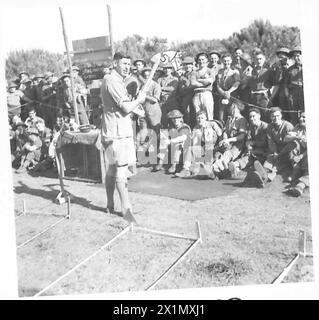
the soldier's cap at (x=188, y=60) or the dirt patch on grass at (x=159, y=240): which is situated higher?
the soldier's cap at (x=188, y=60)

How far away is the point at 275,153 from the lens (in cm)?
433

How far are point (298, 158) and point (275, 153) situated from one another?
196mm

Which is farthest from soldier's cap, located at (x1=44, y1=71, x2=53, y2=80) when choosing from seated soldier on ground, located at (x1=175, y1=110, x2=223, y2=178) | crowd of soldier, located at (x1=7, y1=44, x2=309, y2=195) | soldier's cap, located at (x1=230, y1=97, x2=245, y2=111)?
soldier's cap, located at (x1=230, y1=97, x2=245, y2=111)

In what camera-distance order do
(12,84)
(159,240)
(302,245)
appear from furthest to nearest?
1. (12,84)
2. (159,240)
3. (302,245)

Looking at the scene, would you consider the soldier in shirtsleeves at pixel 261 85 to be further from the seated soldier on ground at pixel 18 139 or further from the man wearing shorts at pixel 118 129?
the seated soldier on ground at pixel 18 139

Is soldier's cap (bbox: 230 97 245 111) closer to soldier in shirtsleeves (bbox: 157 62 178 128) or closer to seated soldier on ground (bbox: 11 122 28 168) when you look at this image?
soldier in shirtsleeves (bbox: 157 62 178 128)

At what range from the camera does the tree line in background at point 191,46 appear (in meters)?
4.39

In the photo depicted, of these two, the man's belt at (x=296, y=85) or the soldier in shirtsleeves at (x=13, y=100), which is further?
the soldier in shirtsleeves at (x=13, y=100)

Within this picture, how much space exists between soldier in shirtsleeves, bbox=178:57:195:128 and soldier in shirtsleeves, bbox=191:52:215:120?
0.04 m

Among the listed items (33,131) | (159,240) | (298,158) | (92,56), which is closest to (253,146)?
(298,158)

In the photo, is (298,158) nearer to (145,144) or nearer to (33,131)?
(145,144)

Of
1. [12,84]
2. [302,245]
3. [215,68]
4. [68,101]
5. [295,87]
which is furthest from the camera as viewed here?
[68,101]

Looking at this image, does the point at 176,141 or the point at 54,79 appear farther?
the point at 54,79

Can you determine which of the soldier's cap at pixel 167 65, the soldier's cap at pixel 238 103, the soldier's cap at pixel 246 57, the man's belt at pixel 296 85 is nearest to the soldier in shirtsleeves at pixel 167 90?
the soldier's cap at pixel 167 65
